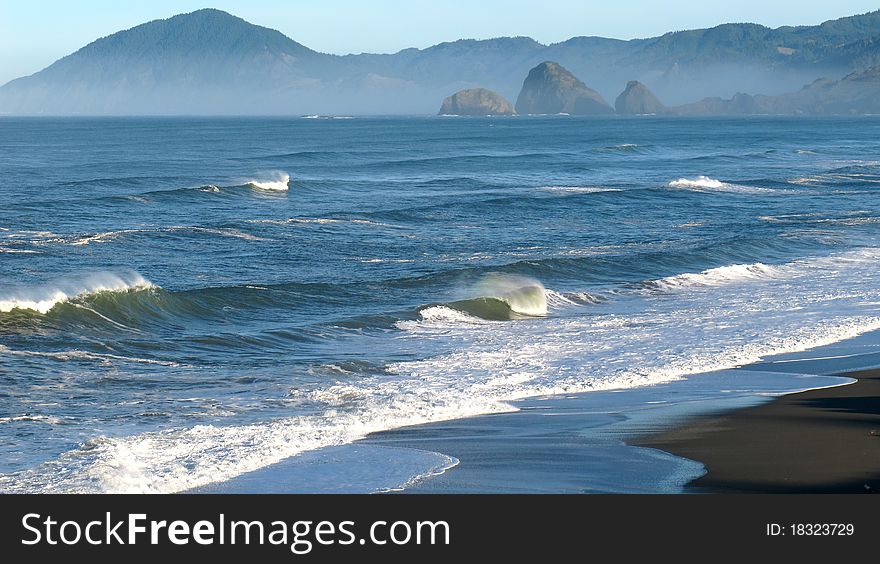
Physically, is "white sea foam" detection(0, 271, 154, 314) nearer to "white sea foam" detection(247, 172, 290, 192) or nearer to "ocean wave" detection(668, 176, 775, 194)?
"white sea foam" detection(247, 172, 290, 192)

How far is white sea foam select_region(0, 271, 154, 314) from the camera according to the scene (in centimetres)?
1938

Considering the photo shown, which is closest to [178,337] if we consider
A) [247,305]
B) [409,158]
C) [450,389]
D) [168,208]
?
[247,305]

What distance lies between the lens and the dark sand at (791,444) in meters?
9.72

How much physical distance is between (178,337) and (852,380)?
1030 cm

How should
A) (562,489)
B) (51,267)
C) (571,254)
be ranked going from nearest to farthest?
1. (562,489)
2. (51,267)
3. (571,254)

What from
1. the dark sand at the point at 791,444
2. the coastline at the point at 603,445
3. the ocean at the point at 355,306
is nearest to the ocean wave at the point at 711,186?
the ocean at the point at 355,306

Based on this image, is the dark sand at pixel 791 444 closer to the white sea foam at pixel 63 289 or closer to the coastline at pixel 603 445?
the coastline at pixel 603 445

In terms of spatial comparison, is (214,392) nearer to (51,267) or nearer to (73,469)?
(73,469)

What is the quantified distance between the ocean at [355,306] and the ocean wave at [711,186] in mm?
1112

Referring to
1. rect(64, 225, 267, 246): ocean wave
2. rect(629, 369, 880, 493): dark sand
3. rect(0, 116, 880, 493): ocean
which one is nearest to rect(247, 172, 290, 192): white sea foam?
rect(0, 116, 880, 493): ocean

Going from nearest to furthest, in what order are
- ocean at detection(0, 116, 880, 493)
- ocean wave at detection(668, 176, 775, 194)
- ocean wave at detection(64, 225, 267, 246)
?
ocean at detection(0, 116, 880, 493), ocean wave at detection(64, 225, 267, 246), ocean wave at detection(668, 176, 775, 194)

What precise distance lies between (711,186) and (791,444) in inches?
1544

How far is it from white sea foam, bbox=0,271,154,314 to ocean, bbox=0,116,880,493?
0.21 feet
